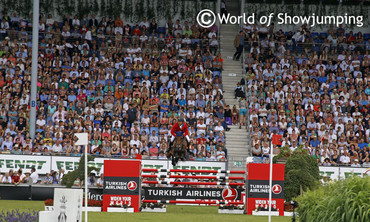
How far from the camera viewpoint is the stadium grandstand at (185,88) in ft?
103

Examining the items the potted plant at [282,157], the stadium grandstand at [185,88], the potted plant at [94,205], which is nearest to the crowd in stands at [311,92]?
the stadium grandstand at [185,88]

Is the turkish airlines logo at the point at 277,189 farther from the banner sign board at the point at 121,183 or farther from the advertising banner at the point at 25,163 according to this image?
the advertising banner at the point at 25,163

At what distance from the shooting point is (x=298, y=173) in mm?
21891

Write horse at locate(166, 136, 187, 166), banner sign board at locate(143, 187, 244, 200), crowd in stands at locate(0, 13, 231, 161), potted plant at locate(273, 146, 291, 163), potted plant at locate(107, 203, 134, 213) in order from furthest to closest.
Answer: crowd in stands at locate(0, 13, 231, 161) < potted plant at locate(273, 146, 291, 163) < horse at locate(166, 136, 187, 166) < banner sign board at locate(143, 187, 244, 200) < potted plant at locate(107, 203, 134, 213)

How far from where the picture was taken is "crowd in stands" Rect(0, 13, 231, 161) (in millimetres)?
31328

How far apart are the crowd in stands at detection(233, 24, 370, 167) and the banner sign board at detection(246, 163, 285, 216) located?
6.93m

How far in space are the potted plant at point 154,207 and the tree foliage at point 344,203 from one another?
11441 millimetres

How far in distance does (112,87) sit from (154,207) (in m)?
13.9

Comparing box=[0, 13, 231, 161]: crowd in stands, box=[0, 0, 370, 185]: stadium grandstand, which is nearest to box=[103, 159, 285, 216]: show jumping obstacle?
box=[0, 0, 370, 185]: stadium grandstand

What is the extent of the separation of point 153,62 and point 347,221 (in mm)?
27783

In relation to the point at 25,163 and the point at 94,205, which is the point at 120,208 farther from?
the point at 25,163

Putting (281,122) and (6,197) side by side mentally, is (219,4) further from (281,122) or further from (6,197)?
(6,197)

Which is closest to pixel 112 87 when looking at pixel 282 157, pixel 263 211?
pixel 282 157

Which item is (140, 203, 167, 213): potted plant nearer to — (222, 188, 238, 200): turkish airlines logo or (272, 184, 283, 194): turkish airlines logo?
(222, 188, 238, 200): turkish airlines logo
